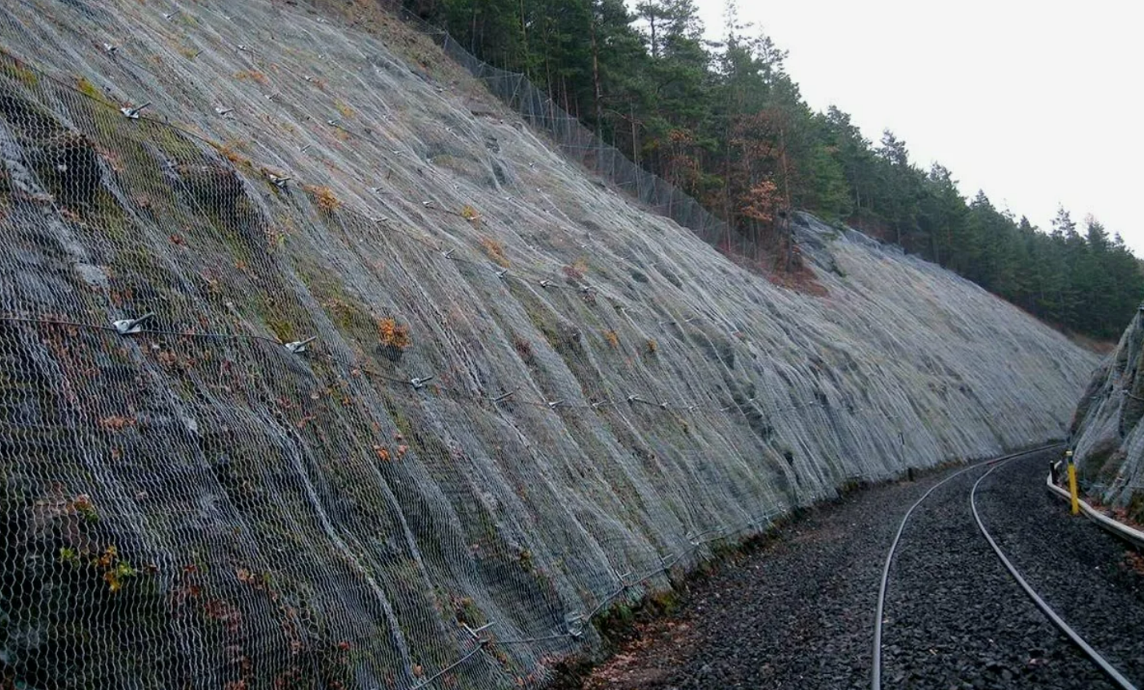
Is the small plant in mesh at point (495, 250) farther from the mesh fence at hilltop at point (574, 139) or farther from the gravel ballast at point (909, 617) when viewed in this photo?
the mesh fence at hilltop at point (574, 139)

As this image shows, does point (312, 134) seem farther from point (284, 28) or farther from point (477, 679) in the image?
point (477, 679)

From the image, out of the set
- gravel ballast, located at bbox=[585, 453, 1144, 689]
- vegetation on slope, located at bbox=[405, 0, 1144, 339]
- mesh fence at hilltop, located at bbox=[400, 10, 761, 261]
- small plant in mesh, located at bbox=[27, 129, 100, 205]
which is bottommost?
gravel ballast, located at bbox=[585, 453, 1144, 689]

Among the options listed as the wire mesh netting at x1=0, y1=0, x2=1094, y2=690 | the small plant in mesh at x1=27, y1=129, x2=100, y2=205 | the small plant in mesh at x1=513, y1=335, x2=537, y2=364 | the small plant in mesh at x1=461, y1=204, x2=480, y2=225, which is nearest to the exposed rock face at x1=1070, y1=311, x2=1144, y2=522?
the wire mesh netting at x1=0, y1=0, x2=1094, y2=690

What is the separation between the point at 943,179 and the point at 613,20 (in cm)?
6192

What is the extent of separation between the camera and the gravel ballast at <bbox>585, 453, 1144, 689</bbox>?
729 cm

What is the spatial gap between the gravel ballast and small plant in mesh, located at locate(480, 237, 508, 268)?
652 cm

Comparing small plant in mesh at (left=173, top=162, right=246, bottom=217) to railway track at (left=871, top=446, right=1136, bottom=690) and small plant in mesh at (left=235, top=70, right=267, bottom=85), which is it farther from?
small plant in mesh at (left=235, top=70, right=267, bottom=85)

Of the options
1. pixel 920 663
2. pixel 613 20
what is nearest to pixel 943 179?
pixel 613 20

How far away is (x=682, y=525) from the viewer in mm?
12992

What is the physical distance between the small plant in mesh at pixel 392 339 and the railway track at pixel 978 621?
19.1ft

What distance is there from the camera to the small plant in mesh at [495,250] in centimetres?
1475

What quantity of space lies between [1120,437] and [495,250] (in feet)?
49.0

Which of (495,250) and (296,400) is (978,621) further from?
(495,250)

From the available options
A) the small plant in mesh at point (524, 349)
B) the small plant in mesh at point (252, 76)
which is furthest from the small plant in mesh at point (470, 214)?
the small plant in mesh at point (524, 349)
